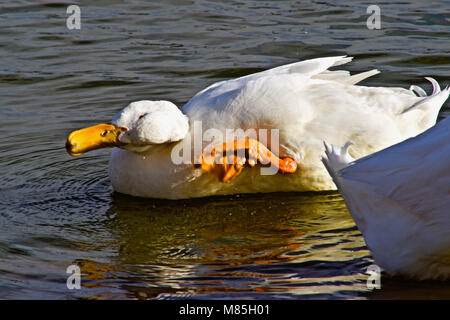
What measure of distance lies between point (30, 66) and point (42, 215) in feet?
13.4

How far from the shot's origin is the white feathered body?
565 centimetres

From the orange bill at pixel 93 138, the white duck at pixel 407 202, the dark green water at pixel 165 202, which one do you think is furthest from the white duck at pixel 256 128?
the white duck at pixel 407 202

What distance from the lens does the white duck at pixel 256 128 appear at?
18.5ft

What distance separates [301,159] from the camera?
5824mm

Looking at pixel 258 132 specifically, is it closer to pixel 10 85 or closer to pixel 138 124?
pixel 138 124

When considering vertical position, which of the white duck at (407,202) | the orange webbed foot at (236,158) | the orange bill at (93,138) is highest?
the orange bill at (93,138)

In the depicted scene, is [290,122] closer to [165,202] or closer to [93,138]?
[165,202]

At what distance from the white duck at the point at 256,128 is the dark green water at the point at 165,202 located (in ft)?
0.52

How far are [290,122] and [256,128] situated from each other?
24 centimetres

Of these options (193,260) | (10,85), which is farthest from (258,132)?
(10,85)

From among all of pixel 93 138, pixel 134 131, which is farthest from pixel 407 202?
pixel 93 138

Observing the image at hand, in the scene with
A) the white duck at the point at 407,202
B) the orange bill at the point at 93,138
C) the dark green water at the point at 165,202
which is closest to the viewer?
the white duck at the point at 407,202

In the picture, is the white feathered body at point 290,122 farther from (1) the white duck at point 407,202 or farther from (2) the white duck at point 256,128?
(1) the white duck at point 407,202
